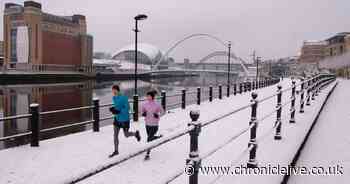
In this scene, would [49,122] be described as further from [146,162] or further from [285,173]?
[285,173]

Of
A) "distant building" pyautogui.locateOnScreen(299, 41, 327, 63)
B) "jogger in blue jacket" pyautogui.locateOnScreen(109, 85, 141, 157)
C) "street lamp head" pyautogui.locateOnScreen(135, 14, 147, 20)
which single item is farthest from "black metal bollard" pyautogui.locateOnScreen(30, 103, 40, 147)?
"distant building" pyautogui.locateOnScreen(299, 41, 327, 63)

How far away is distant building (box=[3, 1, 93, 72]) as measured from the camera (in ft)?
260

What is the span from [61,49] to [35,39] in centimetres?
1191

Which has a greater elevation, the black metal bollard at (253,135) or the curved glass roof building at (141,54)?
the curved glass roof building at (141,54)

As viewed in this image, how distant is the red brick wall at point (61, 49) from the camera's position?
3351 inches

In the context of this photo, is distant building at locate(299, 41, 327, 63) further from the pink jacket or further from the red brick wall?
the pink jacket

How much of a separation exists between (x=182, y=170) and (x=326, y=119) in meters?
8.01

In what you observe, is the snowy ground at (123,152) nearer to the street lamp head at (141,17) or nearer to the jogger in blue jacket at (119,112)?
the jogger in blue jacket at (119,112)

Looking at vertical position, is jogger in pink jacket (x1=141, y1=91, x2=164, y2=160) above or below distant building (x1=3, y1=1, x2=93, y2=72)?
below

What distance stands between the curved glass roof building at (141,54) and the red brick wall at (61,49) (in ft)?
178

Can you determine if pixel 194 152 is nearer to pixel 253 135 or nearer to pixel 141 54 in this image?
pixel 253 135

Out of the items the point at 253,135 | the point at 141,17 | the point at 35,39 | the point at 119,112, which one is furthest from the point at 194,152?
the point at 35,39

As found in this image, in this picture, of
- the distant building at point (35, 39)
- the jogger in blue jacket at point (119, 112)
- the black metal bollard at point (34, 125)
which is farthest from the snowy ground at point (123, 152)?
the distant building at point (35, 39)

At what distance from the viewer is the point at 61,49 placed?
9169 centimetres
